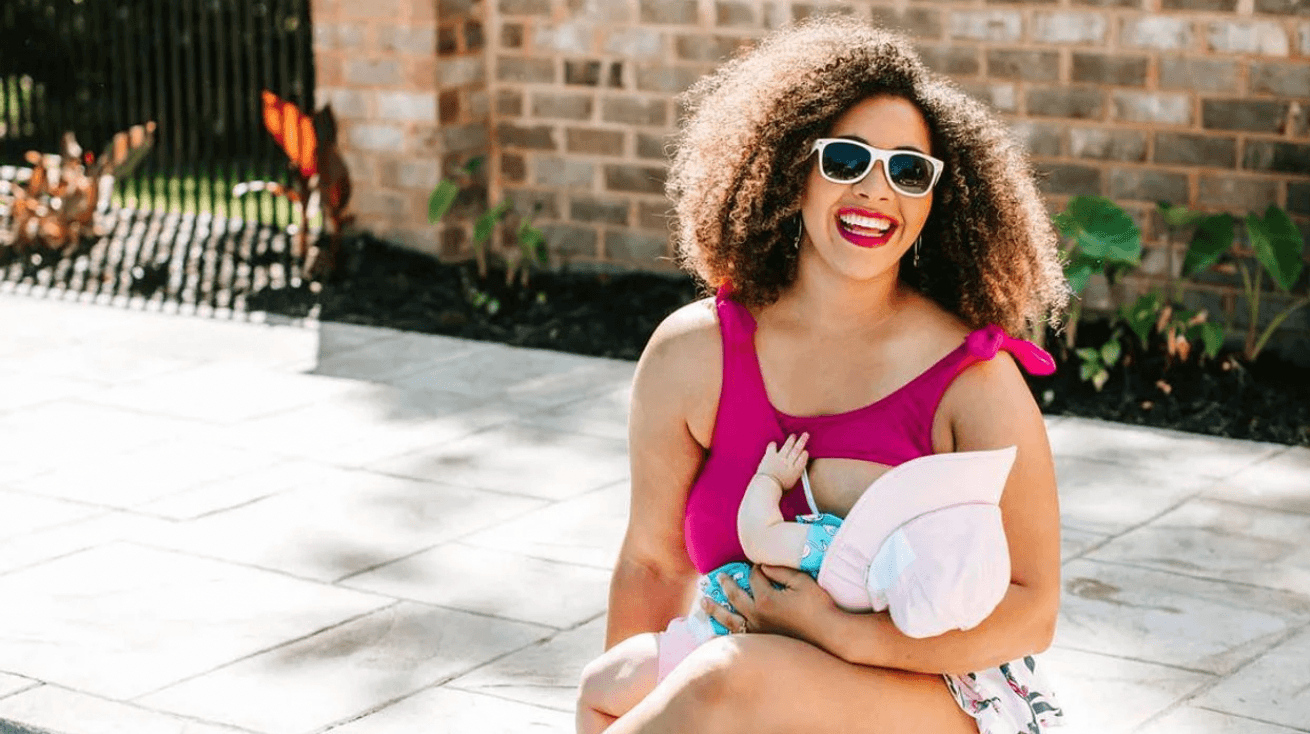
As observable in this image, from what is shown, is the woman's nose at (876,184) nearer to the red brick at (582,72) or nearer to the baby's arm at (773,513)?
the baby's arm at (773,513)

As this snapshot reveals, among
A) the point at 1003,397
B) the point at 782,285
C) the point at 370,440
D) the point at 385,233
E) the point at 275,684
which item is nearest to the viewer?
the point at 1003,397

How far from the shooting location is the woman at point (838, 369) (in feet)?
9.62

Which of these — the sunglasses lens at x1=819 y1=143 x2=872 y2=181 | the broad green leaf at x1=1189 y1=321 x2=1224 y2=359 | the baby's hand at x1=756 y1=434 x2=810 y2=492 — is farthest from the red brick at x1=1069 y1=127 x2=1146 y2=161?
the baby's hand at x1=756 y1=434 x2=810 y2=492

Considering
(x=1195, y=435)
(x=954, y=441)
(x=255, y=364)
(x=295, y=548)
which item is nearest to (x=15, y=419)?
(x=255, y=364)

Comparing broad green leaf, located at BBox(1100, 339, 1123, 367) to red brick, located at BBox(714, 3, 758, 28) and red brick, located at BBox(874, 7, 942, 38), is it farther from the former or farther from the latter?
red brick, located at BBox(714, 3, 758, 28)

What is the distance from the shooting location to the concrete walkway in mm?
4270

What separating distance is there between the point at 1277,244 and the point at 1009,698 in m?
4.40

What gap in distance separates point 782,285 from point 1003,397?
0.48 meters

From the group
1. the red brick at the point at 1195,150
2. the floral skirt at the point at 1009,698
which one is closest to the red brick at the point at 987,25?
the red brick at the point at 1195,150

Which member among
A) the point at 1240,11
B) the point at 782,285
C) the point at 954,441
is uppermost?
the point at 1240,11

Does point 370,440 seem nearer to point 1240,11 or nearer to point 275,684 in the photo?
point 275,684

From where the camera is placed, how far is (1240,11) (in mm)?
7301

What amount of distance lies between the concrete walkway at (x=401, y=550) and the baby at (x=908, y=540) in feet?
4.20

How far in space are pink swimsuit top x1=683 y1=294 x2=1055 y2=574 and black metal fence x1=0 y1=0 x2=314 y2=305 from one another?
5914 mm
